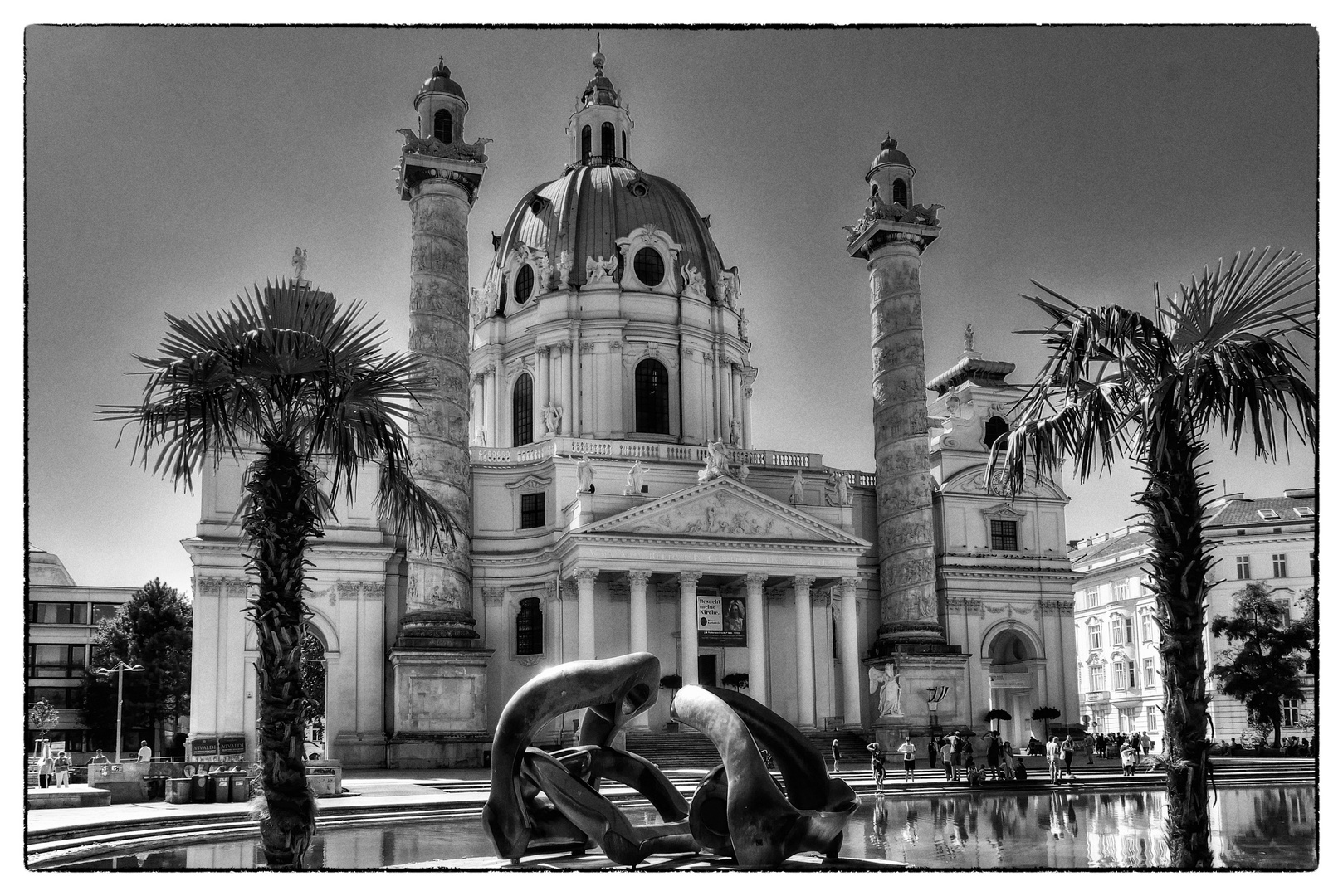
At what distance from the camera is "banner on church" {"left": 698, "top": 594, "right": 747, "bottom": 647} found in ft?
157

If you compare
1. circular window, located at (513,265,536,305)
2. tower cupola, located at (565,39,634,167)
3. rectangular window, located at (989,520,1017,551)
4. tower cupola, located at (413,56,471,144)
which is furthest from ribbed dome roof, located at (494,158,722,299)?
rectangular window, located at (989,520,1017,551)

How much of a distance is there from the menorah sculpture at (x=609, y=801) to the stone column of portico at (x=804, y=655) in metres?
32.0

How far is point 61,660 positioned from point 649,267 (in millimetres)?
30036

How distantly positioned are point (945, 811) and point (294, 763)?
14.6 metres

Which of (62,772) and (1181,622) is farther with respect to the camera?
(62,772)

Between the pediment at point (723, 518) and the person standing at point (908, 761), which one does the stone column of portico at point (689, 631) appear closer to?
the pediment at point (723, 518)

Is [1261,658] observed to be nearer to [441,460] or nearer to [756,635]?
[756,635]

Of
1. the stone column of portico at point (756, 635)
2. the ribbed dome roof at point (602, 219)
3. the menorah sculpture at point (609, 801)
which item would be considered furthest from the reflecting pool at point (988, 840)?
the ribbed dome roof at point (602, 219)

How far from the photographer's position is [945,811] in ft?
82.3

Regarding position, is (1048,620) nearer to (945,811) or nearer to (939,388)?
(939,388)

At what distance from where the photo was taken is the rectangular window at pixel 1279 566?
30006 mm

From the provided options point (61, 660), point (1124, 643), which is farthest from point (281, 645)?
point (1124, 643)

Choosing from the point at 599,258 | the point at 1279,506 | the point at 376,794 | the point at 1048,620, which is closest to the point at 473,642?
the point at 376,794

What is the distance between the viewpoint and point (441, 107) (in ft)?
123
